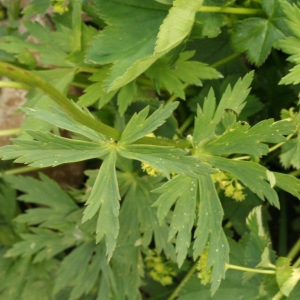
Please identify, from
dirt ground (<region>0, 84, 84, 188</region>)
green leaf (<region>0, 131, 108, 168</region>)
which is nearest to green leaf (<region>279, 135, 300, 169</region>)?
green leaf (<region>0, 131, 108, 168</region>)

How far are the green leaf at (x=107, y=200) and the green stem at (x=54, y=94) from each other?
6cm

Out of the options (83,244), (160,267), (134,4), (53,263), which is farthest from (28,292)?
(134,4)

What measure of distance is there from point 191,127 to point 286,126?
53cm

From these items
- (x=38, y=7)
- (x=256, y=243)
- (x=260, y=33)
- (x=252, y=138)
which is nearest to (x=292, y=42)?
(x=260, y=33)

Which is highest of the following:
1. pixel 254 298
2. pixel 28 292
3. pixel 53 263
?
pixel 254 298

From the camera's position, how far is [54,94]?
855 millimetres

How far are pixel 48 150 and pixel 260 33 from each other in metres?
Answer: 0.62

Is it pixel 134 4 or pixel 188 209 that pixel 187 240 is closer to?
pixel 188 209

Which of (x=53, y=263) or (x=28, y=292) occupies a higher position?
(x=53, y=263)

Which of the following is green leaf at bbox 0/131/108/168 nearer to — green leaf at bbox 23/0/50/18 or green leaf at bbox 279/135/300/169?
green leaf at bbox 279/135/300/169

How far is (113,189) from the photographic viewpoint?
2.96 feet

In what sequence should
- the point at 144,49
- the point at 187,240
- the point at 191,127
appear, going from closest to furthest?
the point at 187,240
the point at 144,49
the point at 191,127

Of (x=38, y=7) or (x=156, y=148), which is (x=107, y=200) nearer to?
(x=156, y=148)

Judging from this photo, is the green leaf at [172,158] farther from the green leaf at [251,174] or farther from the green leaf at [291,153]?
the green leaf at [291,153]
